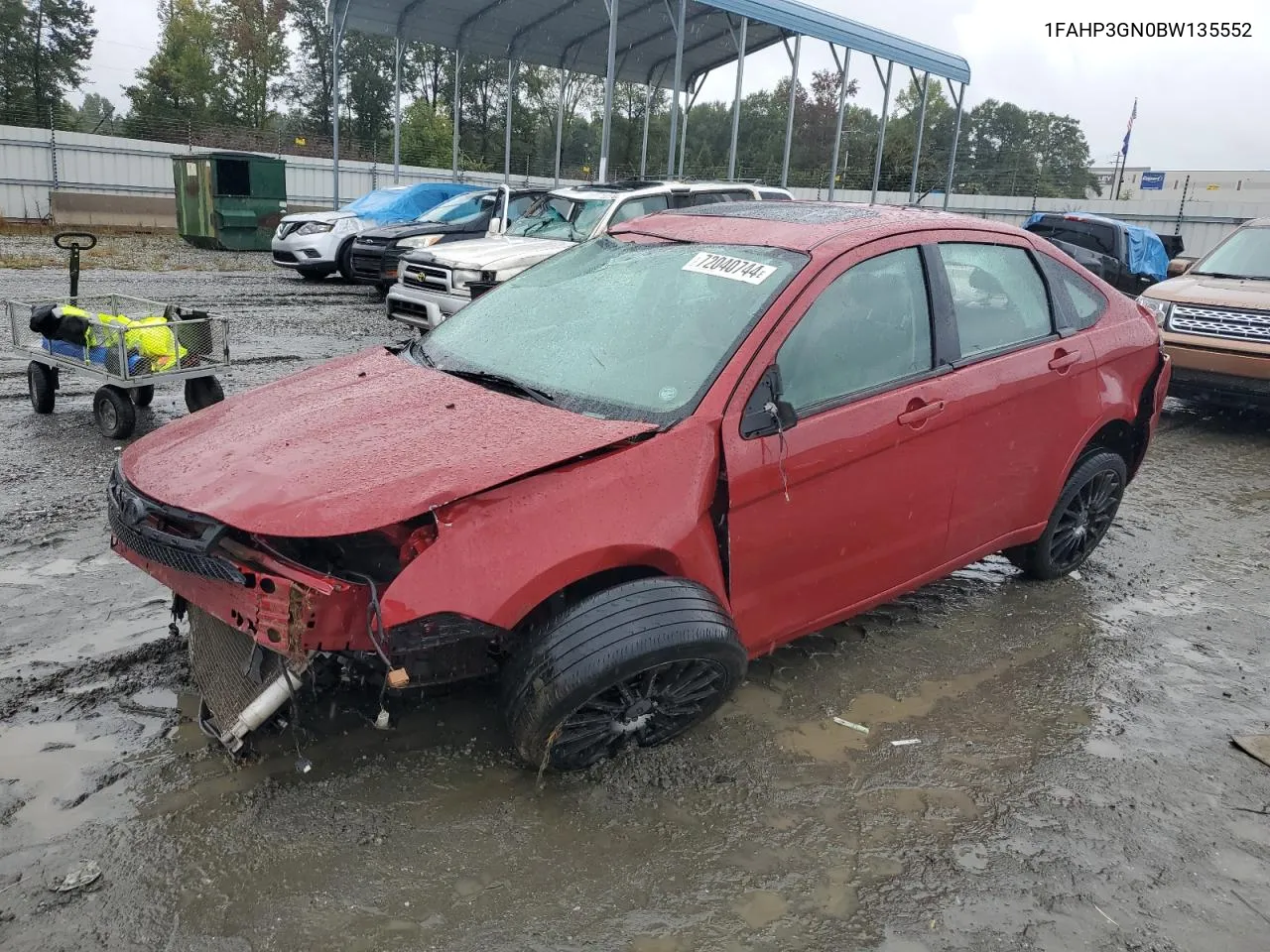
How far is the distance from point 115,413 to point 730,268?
468 centimetres

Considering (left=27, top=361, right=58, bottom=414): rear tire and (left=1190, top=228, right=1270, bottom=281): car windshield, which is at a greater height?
(left=1190, top=228, right=1270, bottom=281): car windshield

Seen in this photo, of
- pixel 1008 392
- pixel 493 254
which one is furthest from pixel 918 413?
pixel 493 254

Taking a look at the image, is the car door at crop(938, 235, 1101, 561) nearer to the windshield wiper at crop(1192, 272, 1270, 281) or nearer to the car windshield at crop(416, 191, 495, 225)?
the windshield wiper at crop(1192, 272, 1270, 281)

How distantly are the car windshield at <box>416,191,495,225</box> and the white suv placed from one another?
8.63ft

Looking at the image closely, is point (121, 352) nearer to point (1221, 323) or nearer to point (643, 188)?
point (643, 188)

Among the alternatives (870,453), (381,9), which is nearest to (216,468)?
(870,453)

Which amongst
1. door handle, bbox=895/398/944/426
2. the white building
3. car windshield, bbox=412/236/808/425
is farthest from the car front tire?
the white building

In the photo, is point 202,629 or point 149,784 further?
point 202,629

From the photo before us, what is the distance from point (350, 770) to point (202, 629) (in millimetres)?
686

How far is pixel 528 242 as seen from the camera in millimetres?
11047

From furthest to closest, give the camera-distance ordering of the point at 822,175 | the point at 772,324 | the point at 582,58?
the point at 822,175
the point at 582,58
the point at 772,324

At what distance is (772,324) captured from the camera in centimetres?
312

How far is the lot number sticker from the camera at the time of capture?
331 cm

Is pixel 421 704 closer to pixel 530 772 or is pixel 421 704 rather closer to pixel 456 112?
pixel 530 772
